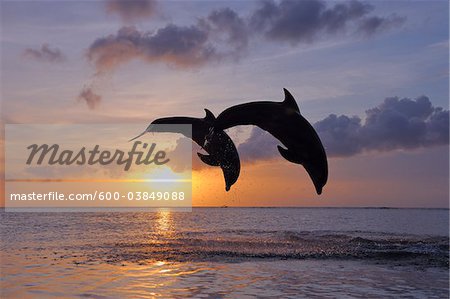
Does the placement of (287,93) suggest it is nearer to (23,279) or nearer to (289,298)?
(289,298)

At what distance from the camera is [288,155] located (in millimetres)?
11492

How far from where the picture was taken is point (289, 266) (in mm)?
22531

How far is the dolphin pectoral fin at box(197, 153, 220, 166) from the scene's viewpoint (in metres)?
12.0

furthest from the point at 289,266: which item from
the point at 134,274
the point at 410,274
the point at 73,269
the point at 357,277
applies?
the point at 73,269

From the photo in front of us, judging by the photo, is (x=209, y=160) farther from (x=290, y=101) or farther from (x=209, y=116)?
(x=290, y=101)

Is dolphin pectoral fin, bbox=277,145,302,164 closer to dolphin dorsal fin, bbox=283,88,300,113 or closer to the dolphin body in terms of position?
the dolphin body

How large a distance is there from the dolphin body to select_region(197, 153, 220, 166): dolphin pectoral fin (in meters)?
0.56

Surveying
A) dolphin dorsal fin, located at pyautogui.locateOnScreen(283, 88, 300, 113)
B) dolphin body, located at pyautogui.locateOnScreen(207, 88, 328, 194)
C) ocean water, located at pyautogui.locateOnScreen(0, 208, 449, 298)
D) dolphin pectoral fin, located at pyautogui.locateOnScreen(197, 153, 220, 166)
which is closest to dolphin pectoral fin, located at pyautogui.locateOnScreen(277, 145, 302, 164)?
dolphin body, located at pyautogui.locateOnScreen(207, 88, 328, 194)

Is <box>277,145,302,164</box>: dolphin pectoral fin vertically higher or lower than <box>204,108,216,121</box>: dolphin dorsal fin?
lower

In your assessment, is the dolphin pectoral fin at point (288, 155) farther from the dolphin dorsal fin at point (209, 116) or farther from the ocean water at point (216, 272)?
the ocean water at point (216, 272)

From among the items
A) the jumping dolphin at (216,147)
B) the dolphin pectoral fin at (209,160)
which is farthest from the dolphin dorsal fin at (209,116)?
the dolphin pectoral fin at (209,160)

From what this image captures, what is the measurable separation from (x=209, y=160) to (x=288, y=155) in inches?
74.1

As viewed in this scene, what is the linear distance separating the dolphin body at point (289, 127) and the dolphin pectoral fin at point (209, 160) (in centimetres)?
56

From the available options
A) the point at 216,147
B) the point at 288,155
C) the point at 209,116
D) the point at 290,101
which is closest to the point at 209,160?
the point at 216,147
